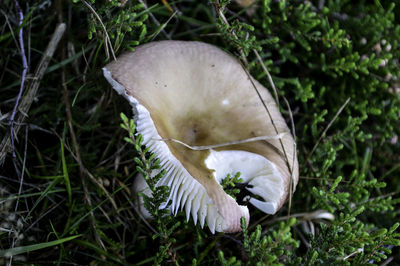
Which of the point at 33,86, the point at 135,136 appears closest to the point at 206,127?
the point at 135,136

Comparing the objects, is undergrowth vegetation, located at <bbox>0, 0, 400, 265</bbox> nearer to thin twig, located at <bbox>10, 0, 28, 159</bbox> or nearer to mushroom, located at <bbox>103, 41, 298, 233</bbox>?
thin twig, located at <bbox>10, 0, 28, 159</bbox>

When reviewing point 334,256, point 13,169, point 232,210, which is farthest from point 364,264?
point 13,169

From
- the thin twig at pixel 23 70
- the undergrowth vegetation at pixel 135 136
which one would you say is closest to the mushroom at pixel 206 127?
the undergrowth vegetation at pixel 135 136

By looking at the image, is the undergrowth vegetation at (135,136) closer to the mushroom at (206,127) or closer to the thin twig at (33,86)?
the thin twig at (33,86)

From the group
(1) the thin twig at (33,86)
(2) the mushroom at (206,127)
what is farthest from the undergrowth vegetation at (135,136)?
(2) the mushroom at (206,127)

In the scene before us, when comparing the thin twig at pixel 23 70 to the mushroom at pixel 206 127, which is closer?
the mushroom at pixel 206 127

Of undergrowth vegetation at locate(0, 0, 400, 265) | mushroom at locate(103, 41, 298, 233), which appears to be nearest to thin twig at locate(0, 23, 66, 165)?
undergrowth vegetation at locate(0, 0, 400, 265)

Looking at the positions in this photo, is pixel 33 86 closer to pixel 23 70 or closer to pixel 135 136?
pixel 23 70
